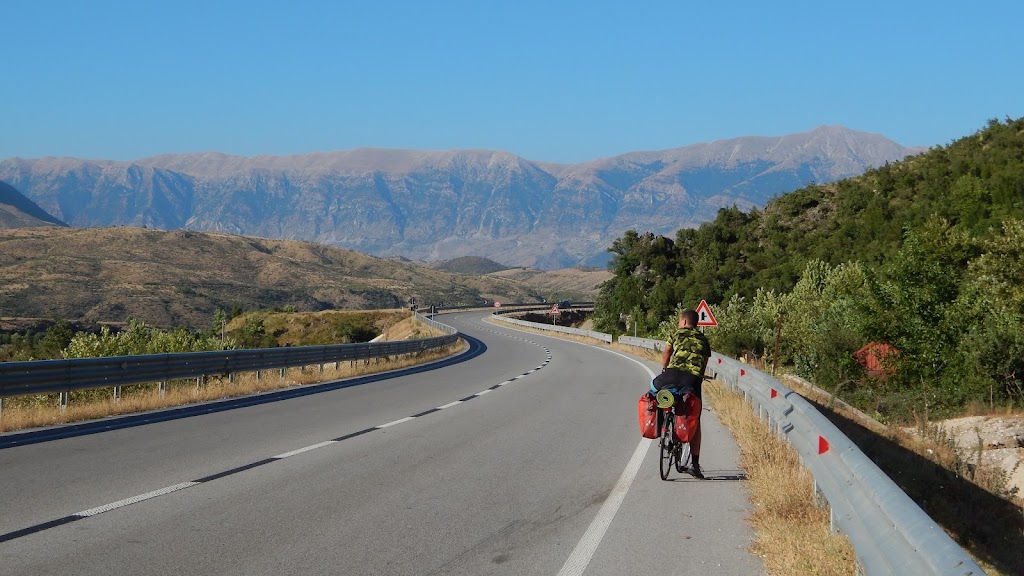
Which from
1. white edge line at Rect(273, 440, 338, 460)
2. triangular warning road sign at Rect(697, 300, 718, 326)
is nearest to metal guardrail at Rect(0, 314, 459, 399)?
white edge line at Rect(273, 440, 338, 460)

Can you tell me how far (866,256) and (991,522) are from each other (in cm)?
4614

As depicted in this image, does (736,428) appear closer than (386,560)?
No

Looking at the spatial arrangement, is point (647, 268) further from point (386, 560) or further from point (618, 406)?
point (386, 560)

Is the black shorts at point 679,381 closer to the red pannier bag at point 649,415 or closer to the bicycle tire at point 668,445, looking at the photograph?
A: the red pannier bag at point 649,415

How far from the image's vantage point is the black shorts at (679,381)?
9.98m

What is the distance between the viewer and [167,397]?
57.1ft

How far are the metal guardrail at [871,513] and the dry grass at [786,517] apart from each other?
20 cm

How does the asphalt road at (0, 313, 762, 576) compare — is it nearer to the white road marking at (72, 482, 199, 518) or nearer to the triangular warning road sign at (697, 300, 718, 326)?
the white road marking at (72, 482, 199, 518)

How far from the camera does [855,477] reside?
5.92 metres

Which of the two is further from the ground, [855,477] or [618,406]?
[855,477]

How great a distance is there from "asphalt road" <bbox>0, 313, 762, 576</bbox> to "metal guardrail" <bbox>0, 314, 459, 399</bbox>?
1.89 metres

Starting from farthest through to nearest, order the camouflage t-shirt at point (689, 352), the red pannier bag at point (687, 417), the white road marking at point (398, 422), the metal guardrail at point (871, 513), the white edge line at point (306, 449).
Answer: the white road marking at point (398, 422) → the white edge line at point (306, 449) → the camouflage t-shirt at point (689, 352) → the red pannier bag at point (687, 417) → the metal guardrail at point (871, 513)

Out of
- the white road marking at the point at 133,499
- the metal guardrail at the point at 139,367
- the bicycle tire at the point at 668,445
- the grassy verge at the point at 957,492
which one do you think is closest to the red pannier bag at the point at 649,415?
the bicycle tire at the point at 668,445

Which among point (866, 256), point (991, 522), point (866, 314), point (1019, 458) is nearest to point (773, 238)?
point (866, 256)
